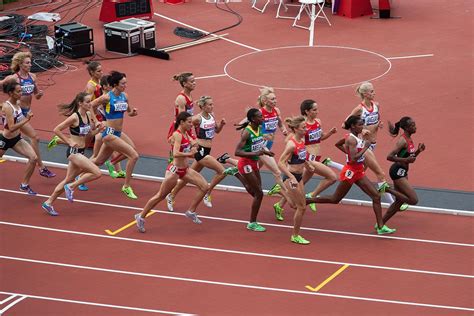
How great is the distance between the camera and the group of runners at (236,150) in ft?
46.3

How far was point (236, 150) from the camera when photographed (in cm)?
1420

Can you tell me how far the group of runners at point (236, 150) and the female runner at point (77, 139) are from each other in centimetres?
2

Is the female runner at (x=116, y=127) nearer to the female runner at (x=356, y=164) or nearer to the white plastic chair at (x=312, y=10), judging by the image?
the female runner at (x=356, y=164)

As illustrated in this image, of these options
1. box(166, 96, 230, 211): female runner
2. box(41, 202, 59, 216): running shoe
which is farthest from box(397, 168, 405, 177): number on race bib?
box(41, 202, 59, 216): running shoe

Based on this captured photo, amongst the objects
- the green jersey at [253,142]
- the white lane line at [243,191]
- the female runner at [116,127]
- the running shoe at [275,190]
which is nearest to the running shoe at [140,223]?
the female runner at [116,127]

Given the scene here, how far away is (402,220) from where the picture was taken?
15.1 metres

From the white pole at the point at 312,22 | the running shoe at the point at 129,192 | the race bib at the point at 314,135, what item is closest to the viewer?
the race bib at the point at 314,135

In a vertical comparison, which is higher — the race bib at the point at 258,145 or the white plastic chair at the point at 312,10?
the race bib at the point at 258,145

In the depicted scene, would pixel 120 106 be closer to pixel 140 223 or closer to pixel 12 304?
pixel 140 223

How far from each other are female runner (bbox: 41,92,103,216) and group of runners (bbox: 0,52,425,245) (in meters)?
0.02

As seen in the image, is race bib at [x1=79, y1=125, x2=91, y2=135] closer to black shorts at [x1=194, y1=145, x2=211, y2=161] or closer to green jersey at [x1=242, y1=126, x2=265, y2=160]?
black shorts at [x1=194, y1=145, x2=211, y2=161]

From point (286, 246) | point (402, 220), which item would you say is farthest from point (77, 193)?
point (402, 220)

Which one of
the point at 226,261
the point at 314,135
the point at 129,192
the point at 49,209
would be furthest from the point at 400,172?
the point at 49,209

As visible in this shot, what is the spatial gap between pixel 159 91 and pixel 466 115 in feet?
21.4
